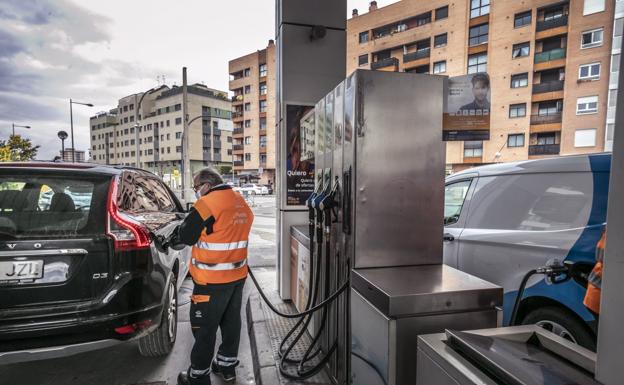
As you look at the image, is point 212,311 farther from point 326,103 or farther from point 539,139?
point 539,139

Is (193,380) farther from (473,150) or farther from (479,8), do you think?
(479,8)

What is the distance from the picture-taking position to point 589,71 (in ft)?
87.9

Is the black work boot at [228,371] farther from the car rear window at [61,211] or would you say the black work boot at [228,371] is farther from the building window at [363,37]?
the building window at [363,37]

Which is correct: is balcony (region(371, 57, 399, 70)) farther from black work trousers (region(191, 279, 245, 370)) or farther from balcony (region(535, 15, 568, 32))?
black work trousers (region(191, 279, 245, 370))

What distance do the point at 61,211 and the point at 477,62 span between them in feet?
119

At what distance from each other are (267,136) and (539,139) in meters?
34.4

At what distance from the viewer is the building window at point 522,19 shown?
29.4m

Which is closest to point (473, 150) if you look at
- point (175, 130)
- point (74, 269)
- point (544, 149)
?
point (544, 149)

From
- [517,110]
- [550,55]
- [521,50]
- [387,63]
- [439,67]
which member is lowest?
[517,110]

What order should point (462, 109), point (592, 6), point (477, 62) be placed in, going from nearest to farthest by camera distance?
point (462, 109) → point (592, 6) → point (477, 62)

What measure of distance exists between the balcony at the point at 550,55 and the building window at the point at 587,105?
409 cm

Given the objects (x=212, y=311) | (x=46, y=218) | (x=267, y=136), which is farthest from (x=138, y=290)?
(x=267, y=136)

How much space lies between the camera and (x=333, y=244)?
2.79 metres

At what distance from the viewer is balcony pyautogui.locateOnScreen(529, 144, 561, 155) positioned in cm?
2875
